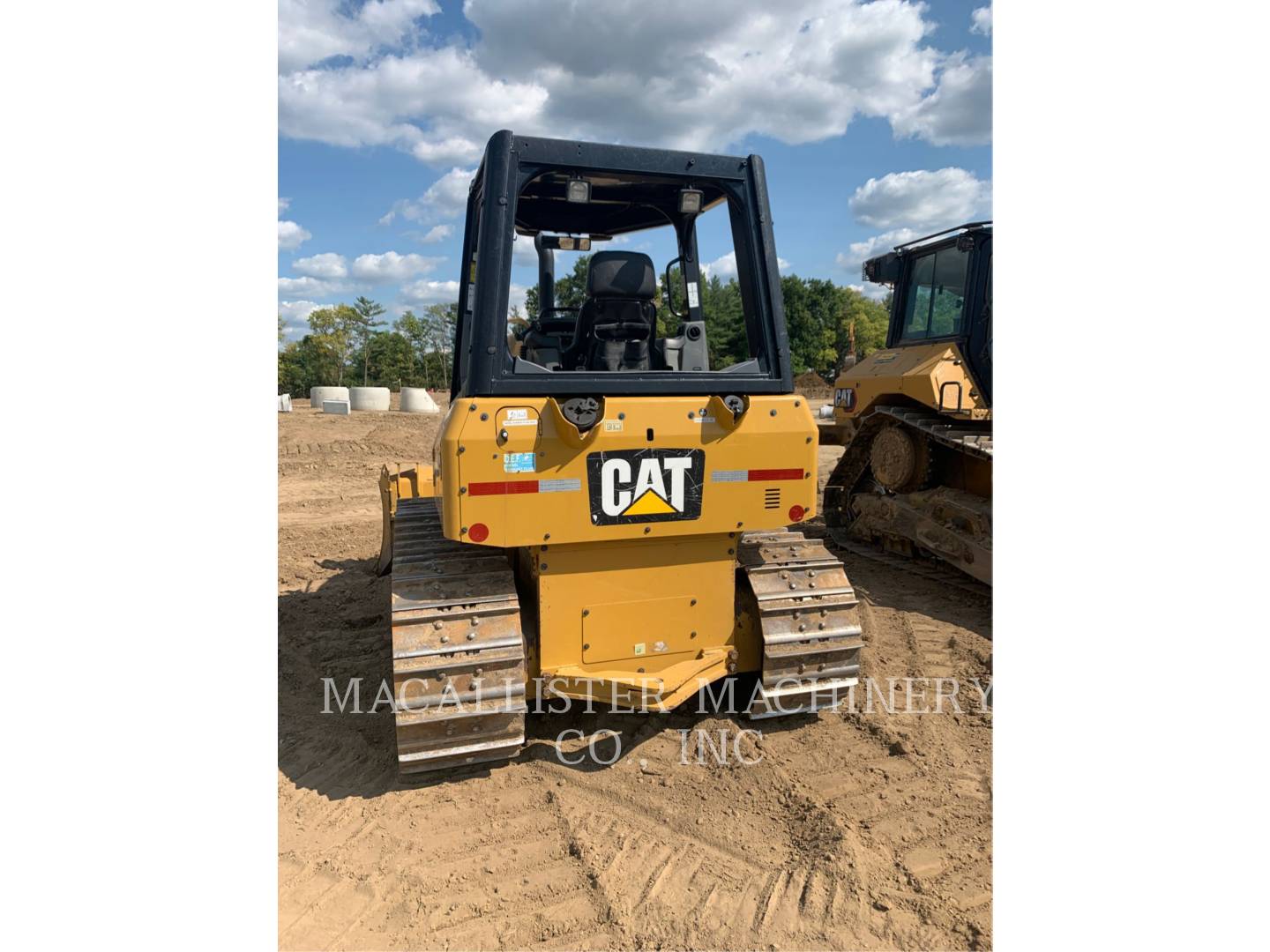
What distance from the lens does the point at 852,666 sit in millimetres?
3988

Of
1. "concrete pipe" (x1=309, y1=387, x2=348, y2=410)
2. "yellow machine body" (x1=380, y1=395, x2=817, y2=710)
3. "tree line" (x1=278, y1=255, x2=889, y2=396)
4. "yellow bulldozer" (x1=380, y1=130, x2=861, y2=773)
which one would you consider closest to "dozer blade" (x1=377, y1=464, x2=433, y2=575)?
"yellow bulldozer" (x1=380, y1=130, x2=861, y2=773)

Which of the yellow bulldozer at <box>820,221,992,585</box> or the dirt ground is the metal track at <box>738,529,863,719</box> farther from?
the yellow bulldozer at <box>820,221,992,585</box>

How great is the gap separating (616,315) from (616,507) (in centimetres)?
99

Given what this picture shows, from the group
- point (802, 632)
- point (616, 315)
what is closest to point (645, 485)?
point (616, 315)

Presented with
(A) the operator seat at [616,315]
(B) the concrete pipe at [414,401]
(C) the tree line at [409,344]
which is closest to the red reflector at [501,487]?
(A) the operator seat at [616,315]

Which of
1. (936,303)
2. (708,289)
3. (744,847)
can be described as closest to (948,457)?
(936,303)

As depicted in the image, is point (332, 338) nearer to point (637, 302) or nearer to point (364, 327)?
point (364, 327)

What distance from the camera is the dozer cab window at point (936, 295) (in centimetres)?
758

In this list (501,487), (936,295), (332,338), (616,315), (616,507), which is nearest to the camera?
(501,487)

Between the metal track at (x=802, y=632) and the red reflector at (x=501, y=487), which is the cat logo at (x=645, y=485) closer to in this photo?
the red reflector at (x=501, y=487)

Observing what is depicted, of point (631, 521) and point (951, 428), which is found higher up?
point (951, 428)

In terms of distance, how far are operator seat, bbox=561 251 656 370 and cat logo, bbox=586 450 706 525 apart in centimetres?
59

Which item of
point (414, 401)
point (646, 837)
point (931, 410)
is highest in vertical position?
point (414, 401)

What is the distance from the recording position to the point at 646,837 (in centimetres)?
325
